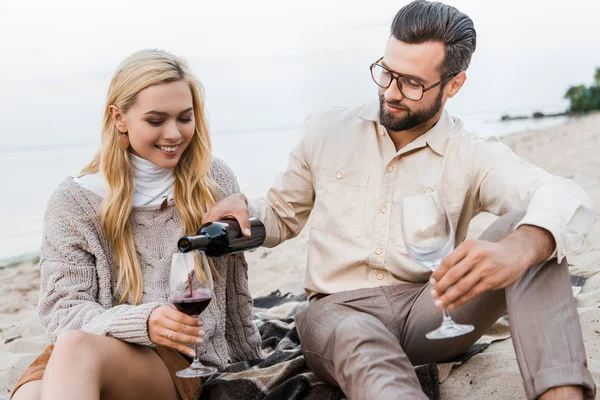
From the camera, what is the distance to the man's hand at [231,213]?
302cm

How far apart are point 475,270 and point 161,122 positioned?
1.58 metres

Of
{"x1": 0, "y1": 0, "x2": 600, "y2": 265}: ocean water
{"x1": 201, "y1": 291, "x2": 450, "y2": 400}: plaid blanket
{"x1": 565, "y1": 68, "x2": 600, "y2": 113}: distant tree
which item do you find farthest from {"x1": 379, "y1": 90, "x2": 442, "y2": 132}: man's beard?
{"x1": 565, "y1": 68, "x2": 600, "y2": 113}: distant tree

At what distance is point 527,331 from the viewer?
8.16 feet

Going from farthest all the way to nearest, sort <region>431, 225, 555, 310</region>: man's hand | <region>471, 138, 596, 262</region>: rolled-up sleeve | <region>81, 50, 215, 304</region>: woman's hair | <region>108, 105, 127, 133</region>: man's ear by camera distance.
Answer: <region>108, 105, 127, 133</region>: man's ear → <region>81, 50, 215, 304</region>: woman's hair → <region>471, 138, 596, 262</region>: rolled-up sleeve → <region>431, 225, 555, 310</region>: man's hand

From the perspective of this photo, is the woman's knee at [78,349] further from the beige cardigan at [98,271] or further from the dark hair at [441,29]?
the dark hair at [441,29]

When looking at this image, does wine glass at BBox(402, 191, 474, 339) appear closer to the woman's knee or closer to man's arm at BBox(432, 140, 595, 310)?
man's arm at BBox(432, 140, 595, 310)

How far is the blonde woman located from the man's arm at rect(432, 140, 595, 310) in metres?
1.16

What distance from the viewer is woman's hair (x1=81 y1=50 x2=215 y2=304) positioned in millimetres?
3150

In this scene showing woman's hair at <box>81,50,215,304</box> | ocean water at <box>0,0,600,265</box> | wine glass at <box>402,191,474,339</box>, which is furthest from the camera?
ocean water at <box>0,0,600,265</box>

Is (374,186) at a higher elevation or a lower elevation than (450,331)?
higher

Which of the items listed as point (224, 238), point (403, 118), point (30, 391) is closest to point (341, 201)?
point (403, 118)

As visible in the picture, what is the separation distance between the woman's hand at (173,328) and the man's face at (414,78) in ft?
4.09

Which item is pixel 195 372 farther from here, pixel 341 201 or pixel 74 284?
pixel 341 201

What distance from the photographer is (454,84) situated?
3383mm
